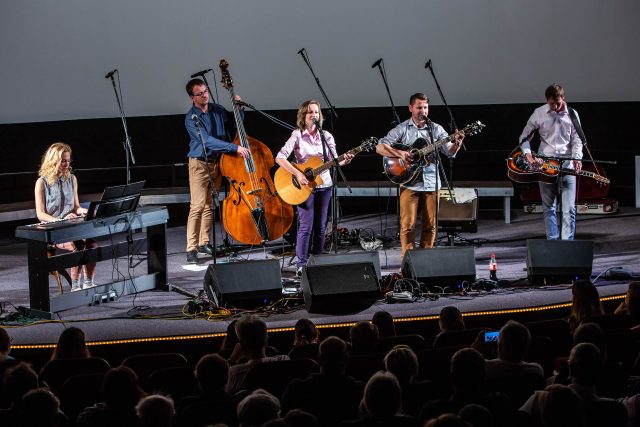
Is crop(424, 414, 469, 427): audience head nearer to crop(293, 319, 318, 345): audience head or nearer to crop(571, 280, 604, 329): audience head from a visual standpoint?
crop(293, 319, 318, 345): audience head

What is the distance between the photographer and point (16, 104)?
41.2ft

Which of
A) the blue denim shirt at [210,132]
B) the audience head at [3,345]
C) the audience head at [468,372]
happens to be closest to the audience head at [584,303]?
the audience head at [468,372]

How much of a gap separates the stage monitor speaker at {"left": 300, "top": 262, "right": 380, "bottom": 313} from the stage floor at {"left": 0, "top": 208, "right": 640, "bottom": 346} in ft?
0.31

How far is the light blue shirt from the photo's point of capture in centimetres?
866

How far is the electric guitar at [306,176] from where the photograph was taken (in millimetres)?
8492

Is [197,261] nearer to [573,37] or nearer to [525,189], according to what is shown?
[525,189]

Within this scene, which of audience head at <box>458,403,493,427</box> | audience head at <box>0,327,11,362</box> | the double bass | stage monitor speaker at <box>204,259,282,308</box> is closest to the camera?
audience head at <box>458,403,493,427</box>

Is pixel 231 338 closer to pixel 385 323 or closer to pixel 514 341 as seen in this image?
pixel 385 323

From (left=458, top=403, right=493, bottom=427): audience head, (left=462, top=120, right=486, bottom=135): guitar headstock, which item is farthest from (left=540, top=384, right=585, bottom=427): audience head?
(left=462, top=120, right=486, bottom=135): guitar headstock

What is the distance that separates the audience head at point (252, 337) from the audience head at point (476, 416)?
1.68 meters

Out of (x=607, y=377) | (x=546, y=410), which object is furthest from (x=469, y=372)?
(x=607, y=377)

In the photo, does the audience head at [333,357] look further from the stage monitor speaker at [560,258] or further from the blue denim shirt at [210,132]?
the blue denim shirt at [210,132]

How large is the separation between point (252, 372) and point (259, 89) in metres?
8.44

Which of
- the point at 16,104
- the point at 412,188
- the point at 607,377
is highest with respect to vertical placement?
the point at 16,104
